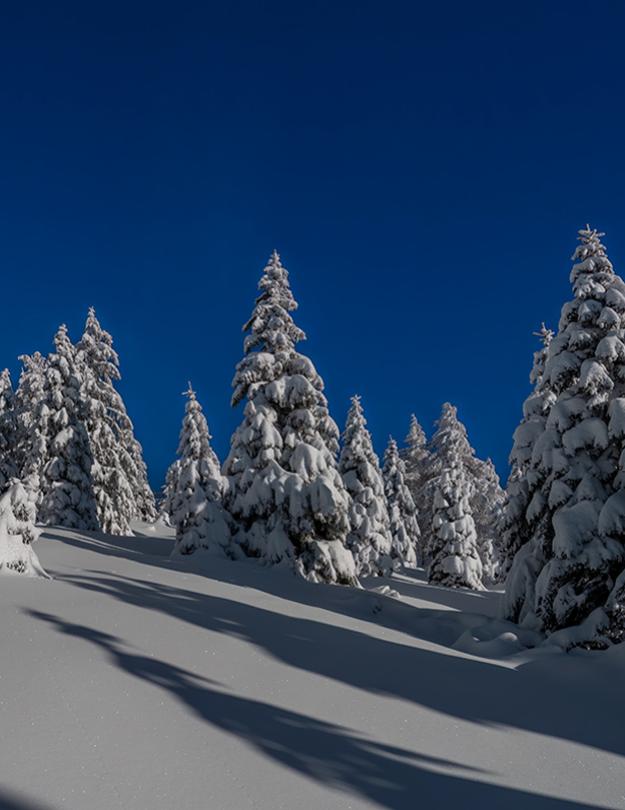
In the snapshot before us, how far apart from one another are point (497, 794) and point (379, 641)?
4347mm

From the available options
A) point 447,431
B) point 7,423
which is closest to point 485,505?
point 447,431

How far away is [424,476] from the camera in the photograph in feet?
172

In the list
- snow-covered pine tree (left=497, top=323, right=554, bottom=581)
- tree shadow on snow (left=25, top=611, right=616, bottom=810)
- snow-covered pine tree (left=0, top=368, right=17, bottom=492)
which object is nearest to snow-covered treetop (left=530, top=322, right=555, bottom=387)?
snow-covered pine tree (left=497, top=323, right=554, bottom=581)

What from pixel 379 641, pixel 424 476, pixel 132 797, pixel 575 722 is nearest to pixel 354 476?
pixel 424 476

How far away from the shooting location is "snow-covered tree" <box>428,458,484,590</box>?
1351 inches

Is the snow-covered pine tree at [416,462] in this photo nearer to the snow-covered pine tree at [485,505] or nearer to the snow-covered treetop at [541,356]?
the snow-covered pine tree at [485,505]

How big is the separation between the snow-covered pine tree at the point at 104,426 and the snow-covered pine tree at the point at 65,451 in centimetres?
192

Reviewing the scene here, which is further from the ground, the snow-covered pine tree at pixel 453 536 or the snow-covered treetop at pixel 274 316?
the snow-covered treetop at pixel 274 316

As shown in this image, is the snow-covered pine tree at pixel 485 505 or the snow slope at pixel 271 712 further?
the snow-covered pine tree at pixel 485 505

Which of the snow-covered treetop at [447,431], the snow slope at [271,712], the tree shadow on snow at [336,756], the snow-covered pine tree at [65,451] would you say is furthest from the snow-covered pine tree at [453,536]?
the tree shadow on snow at [336,756]

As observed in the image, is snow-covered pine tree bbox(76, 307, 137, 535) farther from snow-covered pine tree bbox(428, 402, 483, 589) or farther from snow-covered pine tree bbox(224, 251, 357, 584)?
snow-covered pine tree bbox(428, 402, 483, 589)

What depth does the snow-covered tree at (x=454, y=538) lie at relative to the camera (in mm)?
34312

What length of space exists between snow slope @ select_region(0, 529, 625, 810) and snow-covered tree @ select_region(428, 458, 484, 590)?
80.9 ft

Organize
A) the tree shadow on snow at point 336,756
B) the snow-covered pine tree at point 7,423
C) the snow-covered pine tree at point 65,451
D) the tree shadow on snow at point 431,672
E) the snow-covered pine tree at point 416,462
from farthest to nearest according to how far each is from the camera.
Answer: the snow-covered pine tree at point 416,462 < the snow-covered pine tree at point 7,423 < the snow-covered pine tree at point 65,451 < the tree shadow on snow at point 431,672 < the tree shadow on snow at point 336,756
